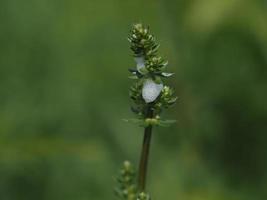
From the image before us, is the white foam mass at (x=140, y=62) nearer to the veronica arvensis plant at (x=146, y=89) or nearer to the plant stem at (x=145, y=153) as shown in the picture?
the veronica arvensis plant at (x=146, y=89)

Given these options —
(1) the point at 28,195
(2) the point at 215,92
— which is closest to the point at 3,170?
(1) the point at 28,195

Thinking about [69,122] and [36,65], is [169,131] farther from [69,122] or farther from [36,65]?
[36,65]

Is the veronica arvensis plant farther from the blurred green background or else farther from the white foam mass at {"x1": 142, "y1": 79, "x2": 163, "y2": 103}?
the blurred green background

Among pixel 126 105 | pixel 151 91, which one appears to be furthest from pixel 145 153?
pixel 126 105

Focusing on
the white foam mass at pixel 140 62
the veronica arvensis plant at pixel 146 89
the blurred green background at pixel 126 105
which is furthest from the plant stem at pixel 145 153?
the blurred green background at pixel 126 105

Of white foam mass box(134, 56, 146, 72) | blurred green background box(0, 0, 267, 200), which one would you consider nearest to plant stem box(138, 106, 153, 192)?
white foam mass box(134, 56, 146, 72)

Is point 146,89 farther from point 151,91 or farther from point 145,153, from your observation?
point 145,153
